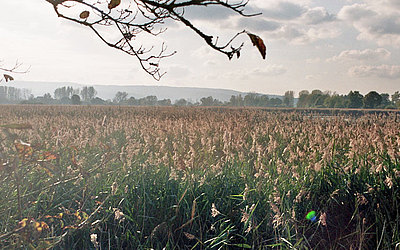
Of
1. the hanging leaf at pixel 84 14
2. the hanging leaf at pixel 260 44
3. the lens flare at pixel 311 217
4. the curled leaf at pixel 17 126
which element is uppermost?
the hanging leaf at pixel 84 14

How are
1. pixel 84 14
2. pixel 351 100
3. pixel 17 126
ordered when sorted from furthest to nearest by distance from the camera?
pixel 351 100 < pixel 84 14 < pixel 17 126

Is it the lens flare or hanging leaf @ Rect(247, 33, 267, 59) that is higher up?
hanging leaf @ Rect(247, 33, 267, 59)

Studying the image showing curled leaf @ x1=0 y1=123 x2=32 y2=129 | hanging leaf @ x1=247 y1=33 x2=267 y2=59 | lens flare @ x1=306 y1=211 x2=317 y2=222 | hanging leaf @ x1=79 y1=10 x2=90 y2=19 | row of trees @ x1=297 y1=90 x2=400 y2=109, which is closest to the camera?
hanging leaf @ x1=247 y1=33 x2=267 y2=59

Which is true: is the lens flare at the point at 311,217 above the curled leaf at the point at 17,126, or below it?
below

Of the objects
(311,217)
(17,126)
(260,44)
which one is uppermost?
(260,44)

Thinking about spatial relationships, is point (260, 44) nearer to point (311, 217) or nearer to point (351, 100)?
point (311, 217)

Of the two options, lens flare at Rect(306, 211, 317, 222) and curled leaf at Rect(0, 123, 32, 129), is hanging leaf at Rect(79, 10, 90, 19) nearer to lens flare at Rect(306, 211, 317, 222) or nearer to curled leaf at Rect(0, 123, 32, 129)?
curled leaf at Rect(0, 123, 32, 129)

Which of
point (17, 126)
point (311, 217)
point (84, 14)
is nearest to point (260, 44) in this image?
point (84, 14)

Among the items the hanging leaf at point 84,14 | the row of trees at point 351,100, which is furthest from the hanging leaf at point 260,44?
the row of trees at point 351,100

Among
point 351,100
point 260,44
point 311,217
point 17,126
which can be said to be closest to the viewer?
point 260,44

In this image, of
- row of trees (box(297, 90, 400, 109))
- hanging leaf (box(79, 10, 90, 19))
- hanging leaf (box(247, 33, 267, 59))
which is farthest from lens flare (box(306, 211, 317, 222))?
row of trees (box(297, 90, 400, 109))

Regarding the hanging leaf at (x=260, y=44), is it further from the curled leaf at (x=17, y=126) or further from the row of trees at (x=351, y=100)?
the row of trees at (x=351, y=100)

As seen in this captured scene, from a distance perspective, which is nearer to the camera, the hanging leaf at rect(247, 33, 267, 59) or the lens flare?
the hanging leaf at rect(247, 33, 267, 59)

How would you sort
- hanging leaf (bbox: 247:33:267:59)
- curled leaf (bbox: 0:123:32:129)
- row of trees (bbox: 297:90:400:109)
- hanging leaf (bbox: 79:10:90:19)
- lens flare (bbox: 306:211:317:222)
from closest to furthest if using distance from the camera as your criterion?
hanging leaf (bbox: 247:33:267:59), curled leaf (bbox: 0:123:32:129), hanging leaf (bbox: 79:10:90:19), lens flare (bbox: 306:211:317:222), row of trees (bbox: 297:90:400:109)
